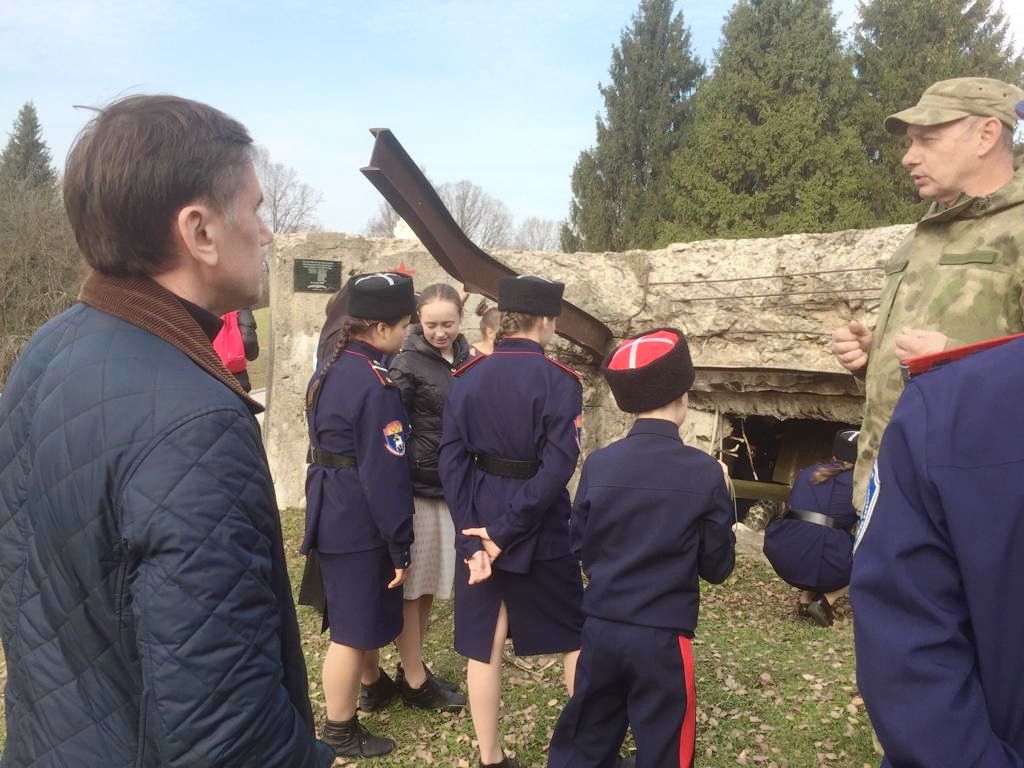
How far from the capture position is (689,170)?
1664 centimetres

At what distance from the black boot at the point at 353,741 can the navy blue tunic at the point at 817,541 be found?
2.47m

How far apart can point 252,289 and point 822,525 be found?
3946mm

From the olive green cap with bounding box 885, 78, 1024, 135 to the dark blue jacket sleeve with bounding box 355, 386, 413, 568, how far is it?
2.11 metres

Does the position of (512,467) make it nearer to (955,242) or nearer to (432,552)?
(432,552)

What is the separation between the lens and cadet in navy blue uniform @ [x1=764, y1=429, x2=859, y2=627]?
4.40 m

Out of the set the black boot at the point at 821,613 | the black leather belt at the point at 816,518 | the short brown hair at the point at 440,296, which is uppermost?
the short brown hair at the point at 440,296

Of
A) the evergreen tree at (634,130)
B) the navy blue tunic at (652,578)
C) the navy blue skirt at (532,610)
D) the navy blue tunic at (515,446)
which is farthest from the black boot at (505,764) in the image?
the evergreen tree at (634,130)

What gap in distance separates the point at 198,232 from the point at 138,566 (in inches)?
20.7

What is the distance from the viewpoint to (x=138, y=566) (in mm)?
1136

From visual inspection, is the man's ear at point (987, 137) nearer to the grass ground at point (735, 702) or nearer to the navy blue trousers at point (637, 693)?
the navy blue trousers at point (637, 693)

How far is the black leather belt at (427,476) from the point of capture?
Result: 3.88 metres

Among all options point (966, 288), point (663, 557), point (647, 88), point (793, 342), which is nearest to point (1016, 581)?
point (663, 557)

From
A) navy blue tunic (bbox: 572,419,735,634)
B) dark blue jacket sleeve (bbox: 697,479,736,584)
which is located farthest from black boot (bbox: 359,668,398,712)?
dark blue jacket sleeve (bbox: 697,479,736,584)

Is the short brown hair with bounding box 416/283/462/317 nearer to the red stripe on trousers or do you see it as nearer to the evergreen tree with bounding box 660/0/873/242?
the red stripe on trousers
